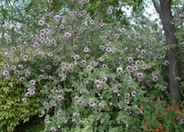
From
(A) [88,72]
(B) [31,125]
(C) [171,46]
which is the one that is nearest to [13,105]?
(B) [31,125]

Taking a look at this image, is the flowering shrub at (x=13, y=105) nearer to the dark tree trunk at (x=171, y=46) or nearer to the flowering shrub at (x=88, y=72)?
the flowering shrub at (x=88, y=72)

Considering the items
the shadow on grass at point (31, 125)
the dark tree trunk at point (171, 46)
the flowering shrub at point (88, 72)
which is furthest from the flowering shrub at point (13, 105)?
the dark tree trunk at point (171, 46)

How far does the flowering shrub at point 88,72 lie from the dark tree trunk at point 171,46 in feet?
0.39

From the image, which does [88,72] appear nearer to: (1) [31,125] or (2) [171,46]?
(2) [171,46]

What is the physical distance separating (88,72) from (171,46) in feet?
3.66

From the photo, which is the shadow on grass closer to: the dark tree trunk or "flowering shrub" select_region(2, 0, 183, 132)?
"flowering shrub" select_region(2, 0, 183, 132)

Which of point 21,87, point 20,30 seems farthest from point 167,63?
point 20,30

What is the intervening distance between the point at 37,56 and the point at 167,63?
167cm

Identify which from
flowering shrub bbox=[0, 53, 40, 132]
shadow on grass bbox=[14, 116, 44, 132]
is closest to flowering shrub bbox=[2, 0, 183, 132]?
flowering shrub bbox=[0, 53, 40, 132]

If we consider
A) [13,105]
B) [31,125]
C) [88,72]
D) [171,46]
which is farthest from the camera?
[31,125]

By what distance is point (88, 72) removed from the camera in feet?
10.7

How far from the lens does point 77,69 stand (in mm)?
3488

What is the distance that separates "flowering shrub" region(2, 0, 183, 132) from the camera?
3.13m

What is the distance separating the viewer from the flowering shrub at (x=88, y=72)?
123 inches
